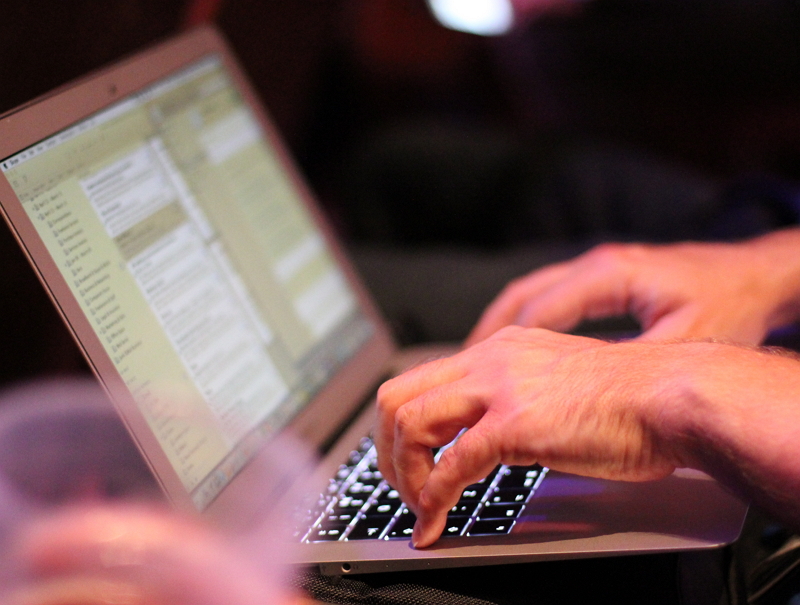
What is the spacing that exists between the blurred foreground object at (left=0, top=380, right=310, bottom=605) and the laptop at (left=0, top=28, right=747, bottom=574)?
3 centimetres

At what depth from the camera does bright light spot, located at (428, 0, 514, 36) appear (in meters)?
1.58

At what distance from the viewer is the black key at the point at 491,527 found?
0.57 metres

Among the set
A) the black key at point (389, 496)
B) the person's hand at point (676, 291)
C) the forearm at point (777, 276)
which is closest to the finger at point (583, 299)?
the person's hand at point (676, 291)

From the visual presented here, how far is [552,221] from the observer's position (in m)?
1.24

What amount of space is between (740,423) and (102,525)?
469mm

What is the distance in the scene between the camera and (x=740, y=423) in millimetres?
479

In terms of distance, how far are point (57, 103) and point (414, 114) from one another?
1495 millimetres

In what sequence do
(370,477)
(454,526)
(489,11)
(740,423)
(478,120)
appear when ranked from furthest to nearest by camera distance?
(478,120)
(489,11)
(370,477)
(454,526)
(740,423)

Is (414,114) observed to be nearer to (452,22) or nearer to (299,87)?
(452,22)

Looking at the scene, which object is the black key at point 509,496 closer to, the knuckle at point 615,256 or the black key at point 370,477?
the black key at point 370,477

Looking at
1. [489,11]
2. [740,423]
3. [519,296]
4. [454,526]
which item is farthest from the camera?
[489,11]

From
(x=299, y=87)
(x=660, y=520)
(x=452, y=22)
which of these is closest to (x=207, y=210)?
(x=660, y=520)

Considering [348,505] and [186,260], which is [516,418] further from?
[186,260]

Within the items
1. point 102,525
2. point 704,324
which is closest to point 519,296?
point 704,324
